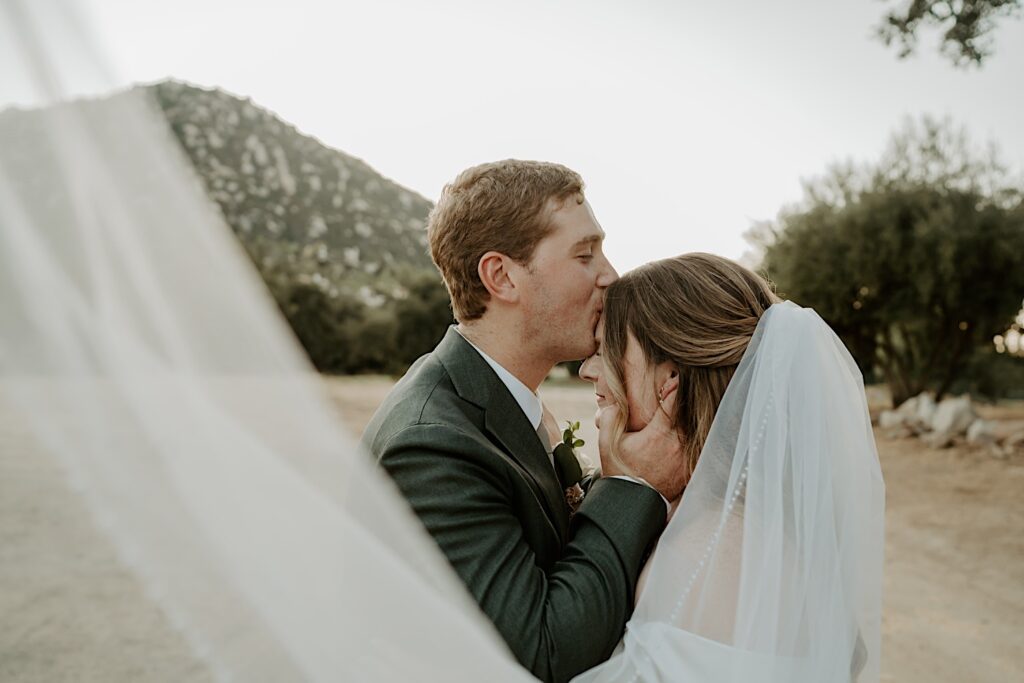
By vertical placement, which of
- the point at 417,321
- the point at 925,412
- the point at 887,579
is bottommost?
the point at 417,321

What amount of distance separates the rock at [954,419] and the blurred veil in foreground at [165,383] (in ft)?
55.6

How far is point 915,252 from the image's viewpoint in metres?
17.8

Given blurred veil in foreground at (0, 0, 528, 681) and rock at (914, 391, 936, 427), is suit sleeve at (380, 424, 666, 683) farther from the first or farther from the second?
rock at (914, 391, 936, 427)

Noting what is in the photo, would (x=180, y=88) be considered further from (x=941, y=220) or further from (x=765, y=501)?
(x=765, y=501)

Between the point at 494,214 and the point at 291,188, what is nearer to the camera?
the point at 494,214

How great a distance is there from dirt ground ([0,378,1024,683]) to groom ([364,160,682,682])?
0.89m

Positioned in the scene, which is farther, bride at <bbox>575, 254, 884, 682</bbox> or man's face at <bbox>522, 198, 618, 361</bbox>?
man's face at <bbox>522, 198, 618, 361</bbox>

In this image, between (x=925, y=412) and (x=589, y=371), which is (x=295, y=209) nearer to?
(x=925, y=412)

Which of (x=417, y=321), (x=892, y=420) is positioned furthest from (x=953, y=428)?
(x=417, y=321)

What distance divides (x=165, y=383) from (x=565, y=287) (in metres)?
1.87

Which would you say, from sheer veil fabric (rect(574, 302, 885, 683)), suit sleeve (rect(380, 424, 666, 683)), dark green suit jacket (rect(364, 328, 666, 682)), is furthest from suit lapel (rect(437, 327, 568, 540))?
sheer veil fabric (rect(574, 302, 885, 683))

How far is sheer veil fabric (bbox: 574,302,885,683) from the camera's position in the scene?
2.12m

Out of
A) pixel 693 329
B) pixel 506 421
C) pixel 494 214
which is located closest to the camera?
pixel 693 329

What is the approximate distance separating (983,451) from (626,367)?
15076mm
